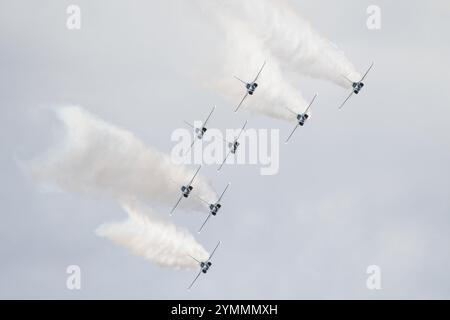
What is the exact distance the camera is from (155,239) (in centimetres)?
14025

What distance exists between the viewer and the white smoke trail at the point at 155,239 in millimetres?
138375

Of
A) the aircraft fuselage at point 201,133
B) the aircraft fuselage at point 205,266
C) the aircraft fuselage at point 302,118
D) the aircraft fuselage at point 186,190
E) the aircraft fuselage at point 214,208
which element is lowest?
the aircraft fuselage at point 205,266

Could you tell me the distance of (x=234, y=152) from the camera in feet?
480

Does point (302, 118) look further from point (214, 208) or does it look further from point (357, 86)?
point (214, 208)

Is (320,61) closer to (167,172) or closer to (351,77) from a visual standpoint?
(351,77)

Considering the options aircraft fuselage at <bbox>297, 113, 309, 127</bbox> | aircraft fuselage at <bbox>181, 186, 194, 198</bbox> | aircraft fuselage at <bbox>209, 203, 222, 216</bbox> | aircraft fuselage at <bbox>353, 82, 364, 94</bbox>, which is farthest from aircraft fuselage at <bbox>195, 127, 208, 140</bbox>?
aircraft fuselage at <bbox>353, 82, 364, 94</bbox>

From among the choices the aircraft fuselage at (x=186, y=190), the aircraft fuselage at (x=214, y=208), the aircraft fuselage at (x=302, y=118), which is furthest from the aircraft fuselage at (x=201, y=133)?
the aircraft fuselage at (x=302, y=118)

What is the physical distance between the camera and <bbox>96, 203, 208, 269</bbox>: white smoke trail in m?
138

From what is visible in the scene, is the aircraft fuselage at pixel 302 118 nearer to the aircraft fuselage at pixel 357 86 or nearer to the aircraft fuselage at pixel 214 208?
the aircraft fuselage at pixel 357 86

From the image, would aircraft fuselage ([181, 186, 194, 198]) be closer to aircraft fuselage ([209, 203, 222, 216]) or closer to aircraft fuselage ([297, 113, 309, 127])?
aircraft fuselage ([209, 203, 222, 216])

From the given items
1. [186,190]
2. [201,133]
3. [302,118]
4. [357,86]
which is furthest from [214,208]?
[357,86]

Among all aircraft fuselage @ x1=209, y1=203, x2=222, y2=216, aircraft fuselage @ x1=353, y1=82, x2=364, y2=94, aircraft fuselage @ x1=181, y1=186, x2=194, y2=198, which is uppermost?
aircraft fuselage @ x1=353, y1=82, x2=364, y2=94
